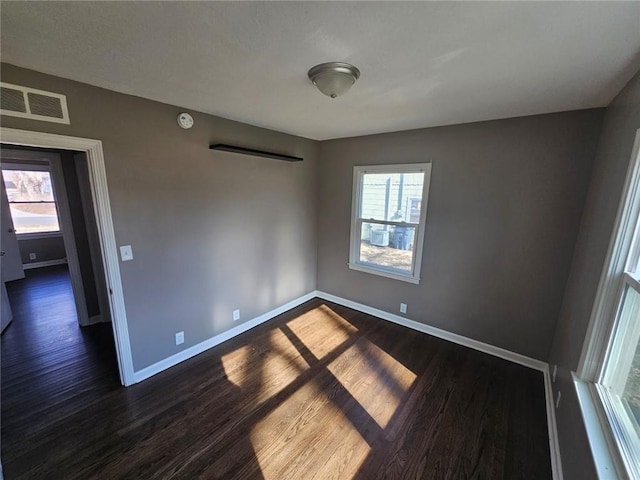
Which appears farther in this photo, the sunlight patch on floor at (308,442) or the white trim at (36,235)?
the white trim at (36,235)

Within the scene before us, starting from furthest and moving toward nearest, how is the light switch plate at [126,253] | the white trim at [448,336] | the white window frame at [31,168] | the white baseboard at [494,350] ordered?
the white window frame at [31,168] < the white trim at [448,336] < the light switch plate at [126,253] < the white baseboard at [494,350]

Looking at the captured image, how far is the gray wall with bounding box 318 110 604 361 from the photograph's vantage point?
226 cm

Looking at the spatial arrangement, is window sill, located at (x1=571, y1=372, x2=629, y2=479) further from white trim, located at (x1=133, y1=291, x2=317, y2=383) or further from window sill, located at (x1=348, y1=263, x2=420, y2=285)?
white trim, located at (x1=133, y1=291, x2=317, y2=383)

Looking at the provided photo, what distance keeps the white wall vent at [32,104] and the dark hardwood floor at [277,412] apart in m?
2.16

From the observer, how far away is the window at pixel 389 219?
10.1 feet

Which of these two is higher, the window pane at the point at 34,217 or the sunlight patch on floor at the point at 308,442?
the window pane at the point at 34,217

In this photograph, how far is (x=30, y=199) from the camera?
5.55 metres

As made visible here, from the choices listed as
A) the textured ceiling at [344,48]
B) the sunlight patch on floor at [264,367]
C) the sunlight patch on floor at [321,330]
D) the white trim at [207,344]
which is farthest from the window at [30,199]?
the sunlight patch on floor at [321,330]

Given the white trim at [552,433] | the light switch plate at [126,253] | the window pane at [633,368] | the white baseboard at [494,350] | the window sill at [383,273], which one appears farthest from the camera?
the window sill at [383,273]

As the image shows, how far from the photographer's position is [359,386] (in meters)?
2.34

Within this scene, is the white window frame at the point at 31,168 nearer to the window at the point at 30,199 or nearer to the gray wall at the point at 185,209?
the window at the point at 30,199

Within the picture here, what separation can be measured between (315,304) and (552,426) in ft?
9.09

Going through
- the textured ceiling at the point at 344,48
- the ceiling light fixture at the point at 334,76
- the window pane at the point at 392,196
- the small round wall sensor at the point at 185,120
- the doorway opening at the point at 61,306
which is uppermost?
the textured ceiling at the point at 344,48

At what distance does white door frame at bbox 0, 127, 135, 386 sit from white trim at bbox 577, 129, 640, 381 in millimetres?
3320
